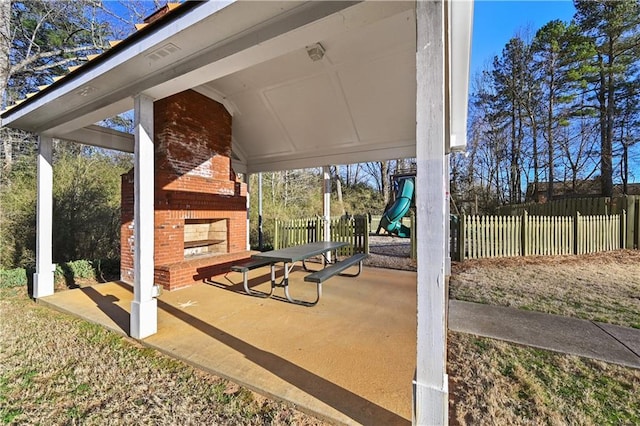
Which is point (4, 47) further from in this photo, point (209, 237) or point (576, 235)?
point (576, 235)

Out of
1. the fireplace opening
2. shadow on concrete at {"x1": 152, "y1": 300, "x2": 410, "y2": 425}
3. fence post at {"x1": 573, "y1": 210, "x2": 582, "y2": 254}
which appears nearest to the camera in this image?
shadow on concrete at {"x1": 152, "y1": 300, "x2": 410, "y2": 425}

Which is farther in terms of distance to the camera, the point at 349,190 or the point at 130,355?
the point at 349,190

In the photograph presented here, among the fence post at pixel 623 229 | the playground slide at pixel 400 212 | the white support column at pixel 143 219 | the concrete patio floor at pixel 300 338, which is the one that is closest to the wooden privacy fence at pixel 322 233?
the concrete patio floor at pixel 300 338

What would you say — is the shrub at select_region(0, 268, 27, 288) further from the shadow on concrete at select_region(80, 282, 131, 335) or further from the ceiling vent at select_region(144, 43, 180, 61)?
the ceiling vent at select_region(144, 43, 180, 61)

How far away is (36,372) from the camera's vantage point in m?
2.52

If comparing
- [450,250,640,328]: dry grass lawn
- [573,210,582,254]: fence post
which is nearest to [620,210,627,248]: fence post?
[450,250,640,328]: dry grass lawn

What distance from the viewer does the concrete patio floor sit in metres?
2.06

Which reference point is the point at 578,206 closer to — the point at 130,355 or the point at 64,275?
the point at 130,355

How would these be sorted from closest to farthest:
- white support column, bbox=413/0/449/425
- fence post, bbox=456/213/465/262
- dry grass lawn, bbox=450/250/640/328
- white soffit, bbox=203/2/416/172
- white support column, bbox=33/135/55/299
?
white support column, bbox=413/0/449/425, dry grass lawn, bbox=450/250/640/328, white soffit, bbox=203/2/416/172, white support column, bbox=33/135/55/299, fence post, bbox=456/213/465/262

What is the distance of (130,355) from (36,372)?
28.8 inches

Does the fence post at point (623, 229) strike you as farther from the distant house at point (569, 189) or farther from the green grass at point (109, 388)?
the green grass at point (109, 388)

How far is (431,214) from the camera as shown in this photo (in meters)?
1.75

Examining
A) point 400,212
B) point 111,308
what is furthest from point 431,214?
point 400,212

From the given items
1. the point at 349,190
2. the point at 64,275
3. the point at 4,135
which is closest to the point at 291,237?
the point at 64,275
